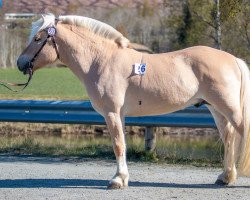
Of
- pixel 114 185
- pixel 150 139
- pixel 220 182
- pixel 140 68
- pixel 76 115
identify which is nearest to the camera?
pixel 114 185

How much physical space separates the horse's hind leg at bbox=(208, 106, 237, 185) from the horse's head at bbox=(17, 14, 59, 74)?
7.71 feet

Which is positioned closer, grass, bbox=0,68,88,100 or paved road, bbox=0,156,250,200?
paved road, bbox=0,156,250,200

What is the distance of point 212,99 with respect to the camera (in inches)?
364

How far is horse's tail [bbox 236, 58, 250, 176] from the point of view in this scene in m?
9.20

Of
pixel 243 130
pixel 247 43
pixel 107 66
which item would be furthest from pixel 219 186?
pixel 247 43

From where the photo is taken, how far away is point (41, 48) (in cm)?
956

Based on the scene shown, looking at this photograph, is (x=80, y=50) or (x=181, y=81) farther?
(x=80, y=50)

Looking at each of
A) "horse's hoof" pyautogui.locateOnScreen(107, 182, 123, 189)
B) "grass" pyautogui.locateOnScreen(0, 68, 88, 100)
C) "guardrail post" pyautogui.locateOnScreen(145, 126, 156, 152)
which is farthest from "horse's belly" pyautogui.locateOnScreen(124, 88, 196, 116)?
"grass" pyautogui.locateOnScreen(0, 68, 88, 100)

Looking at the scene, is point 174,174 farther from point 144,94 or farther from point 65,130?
point 65,130

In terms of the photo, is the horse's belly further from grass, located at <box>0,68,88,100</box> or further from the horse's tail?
grass, located at <box>0,68,88,100</box>

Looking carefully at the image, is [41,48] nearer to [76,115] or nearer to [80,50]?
[80,50]

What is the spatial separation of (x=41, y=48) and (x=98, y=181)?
6.47 feet

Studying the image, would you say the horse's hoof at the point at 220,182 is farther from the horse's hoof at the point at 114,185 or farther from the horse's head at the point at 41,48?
the horse's head at the point at 41,48

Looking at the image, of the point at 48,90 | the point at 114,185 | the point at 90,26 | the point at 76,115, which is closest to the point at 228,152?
the point at 114,185
